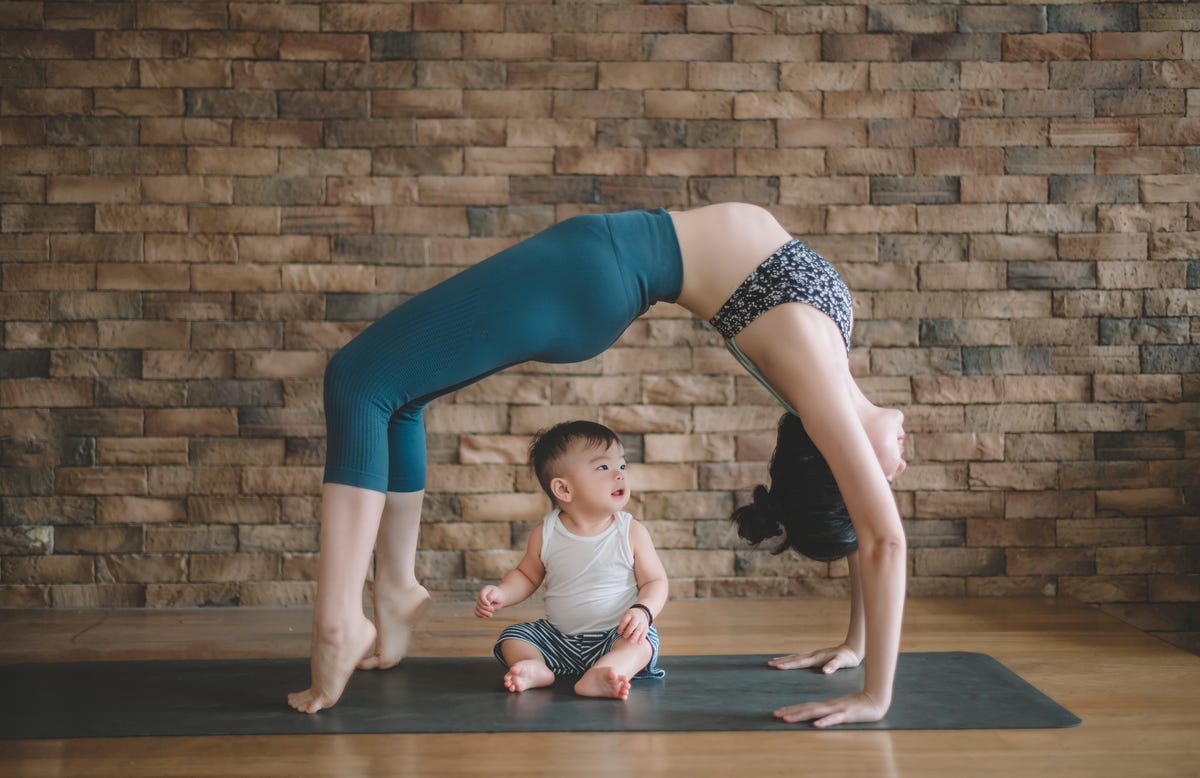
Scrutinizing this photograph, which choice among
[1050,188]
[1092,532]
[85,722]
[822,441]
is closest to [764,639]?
[822,441]

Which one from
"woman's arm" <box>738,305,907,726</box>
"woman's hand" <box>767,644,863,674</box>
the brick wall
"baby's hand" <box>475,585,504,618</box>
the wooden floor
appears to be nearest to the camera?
the wooden floor

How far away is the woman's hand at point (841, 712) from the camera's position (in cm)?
154

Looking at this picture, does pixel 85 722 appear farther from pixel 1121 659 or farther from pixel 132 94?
pixel 1121 659

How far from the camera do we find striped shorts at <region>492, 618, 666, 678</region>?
6.14 ft

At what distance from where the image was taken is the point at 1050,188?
277 centimetres

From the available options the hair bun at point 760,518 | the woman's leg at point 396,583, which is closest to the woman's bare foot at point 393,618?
the woman's leg at point 396,583

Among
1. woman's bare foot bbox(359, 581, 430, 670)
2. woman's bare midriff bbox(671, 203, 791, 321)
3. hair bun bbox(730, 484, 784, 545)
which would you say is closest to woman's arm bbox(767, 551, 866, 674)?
hair bun bbox(730, 484, 784, 545)

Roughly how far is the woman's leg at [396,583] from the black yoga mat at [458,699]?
0.19 feet

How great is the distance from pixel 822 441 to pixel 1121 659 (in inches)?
39.1

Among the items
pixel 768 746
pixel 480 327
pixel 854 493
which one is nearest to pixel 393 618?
pixel 480 327

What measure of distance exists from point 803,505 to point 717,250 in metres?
0.54

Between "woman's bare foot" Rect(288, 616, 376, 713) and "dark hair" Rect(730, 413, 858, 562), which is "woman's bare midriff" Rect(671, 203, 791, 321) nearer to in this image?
"dark hair" Rect(730, 413, 858, 562)

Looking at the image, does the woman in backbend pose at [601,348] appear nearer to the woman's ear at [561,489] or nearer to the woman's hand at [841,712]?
the woman's hand at [841,712]

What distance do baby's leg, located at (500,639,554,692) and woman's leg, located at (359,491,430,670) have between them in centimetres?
21
